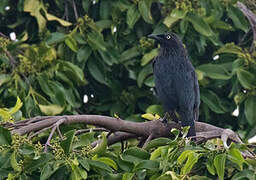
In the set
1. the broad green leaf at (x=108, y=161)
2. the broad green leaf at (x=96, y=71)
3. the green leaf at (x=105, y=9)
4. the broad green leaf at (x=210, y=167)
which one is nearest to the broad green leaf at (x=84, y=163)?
the broad green leaf at (x=108, y=161)

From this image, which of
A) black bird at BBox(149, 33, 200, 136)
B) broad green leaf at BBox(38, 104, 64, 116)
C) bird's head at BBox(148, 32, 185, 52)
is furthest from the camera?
bird's head at BBox(148, 32, 185, 52)

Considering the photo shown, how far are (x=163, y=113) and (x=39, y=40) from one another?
1.64 metres

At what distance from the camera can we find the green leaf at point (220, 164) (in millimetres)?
2932

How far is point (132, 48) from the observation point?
5859 mm

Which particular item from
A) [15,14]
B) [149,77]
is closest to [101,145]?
[149,77]

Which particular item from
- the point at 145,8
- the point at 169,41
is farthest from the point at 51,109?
the point at 145,8

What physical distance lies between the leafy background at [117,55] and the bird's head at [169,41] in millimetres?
115

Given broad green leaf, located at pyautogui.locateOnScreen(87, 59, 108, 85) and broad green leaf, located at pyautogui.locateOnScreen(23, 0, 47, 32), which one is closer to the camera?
broad green leaf, located at pyautogui.locateOnScreen(23, 0, 47, 32)

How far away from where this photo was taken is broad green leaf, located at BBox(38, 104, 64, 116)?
4865mm

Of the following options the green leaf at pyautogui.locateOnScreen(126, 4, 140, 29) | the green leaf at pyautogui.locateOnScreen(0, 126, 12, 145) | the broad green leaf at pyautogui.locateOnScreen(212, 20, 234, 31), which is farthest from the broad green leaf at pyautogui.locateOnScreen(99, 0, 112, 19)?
the green leaf at pyautogui.locateOnScreen(0, 126, 12, 145)

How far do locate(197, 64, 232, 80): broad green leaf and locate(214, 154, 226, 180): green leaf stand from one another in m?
2.59

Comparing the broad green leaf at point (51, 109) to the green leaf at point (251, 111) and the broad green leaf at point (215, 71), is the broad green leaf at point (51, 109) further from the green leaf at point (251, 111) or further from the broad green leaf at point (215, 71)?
the green leaf at point (251, 111)

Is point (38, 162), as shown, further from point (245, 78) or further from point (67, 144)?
point (245, 78)

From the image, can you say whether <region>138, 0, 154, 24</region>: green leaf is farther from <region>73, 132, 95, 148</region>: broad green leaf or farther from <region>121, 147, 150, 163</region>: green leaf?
<region>121, 147, 150, 163</region>: green leaf
